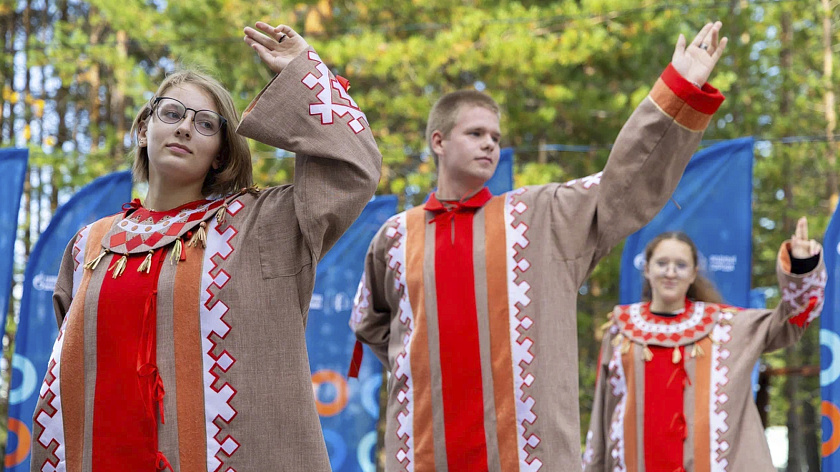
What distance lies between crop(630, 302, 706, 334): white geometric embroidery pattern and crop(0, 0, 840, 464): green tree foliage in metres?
6.06

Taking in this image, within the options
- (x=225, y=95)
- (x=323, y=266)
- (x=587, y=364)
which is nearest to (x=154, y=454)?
(x=225, y=95)

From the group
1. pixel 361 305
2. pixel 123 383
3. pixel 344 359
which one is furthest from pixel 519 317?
pixel 344 359

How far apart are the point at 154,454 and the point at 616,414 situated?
2.79 metres

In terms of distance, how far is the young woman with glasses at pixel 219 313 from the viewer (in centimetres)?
208

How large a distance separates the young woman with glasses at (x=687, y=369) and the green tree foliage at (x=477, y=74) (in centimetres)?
606

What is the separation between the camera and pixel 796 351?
14867 millimetres

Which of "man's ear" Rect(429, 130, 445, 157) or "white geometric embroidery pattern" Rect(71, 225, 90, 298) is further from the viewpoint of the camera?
"man's ear" Rect(429, 130, 445, 157)

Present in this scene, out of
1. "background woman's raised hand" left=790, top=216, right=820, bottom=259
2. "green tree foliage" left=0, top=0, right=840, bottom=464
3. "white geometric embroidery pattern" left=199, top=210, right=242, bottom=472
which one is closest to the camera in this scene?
"white geometric embroidery pattern" left=199, top=210, right=242, bottom=472

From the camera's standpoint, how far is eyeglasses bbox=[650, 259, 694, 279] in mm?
4543

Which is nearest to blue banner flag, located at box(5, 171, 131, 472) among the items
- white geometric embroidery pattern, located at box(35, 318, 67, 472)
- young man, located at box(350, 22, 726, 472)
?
young man, located at box(350, 22, 726, 472)

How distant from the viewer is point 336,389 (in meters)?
5.91

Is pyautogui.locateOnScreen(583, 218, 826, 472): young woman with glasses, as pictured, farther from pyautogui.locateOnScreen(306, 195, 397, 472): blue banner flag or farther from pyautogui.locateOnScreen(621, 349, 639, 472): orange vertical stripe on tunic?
pyautogui.locateOnScreen(306, 195, 397, 472): blue banner flag

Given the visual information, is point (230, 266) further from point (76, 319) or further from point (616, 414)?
point (616, 414)

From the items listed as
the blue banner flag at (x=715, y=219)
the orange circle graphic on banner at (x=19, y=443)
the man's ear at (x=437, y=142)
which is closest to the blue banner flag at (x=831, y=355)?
the blue banner flag at (x=715, y=219)
